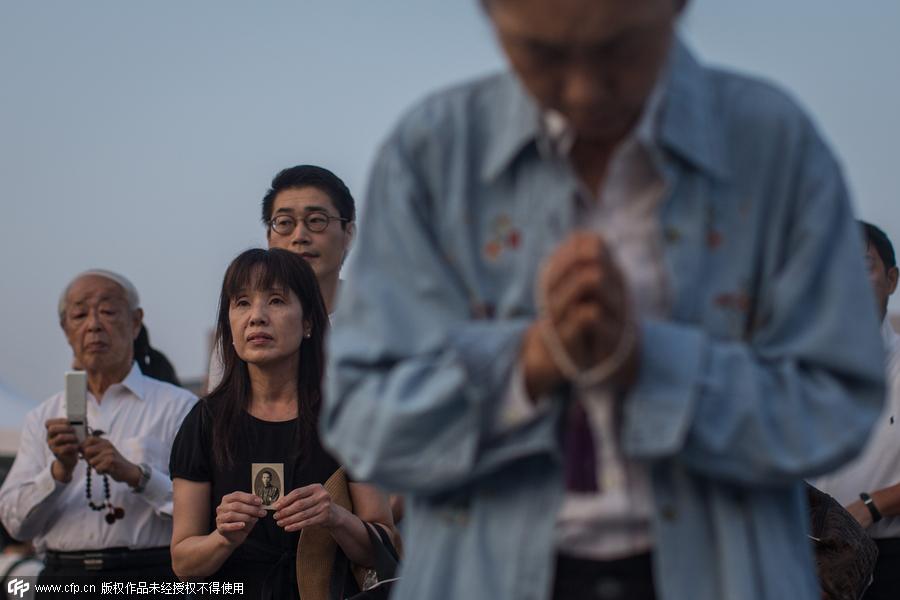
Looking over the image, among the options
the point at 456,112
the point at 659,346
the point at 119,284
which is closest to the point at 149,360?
the point at 119,284

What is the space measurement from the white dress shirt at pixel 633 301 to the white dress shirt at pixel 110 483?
3.88 meters

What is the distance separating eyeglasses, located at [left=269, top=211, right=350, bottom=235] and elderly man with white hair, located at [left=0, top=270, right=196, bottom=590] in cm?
91

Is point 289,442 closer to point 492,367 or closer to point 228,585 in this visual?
point 228,585

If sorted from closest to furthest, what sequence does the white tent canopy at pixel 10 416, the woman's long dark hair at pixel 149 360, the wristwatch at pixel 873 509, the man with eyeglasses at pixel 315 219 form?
the wristwatch at pixel 873 509 → the man with eyeglasses at pixel 315 219 → the woman's long dark hair at pixel 149 360 → the white tent canopy at pixel 10 416

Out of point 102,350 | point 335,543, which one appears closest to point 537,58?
point 335,543

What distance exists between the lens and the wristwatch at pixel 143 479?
5.38 metres

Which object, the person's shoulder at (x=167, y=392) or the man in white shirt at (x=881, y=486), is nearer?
the man in white shirt at (x=881, y=486)

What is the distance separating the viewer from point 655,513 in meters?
1.69

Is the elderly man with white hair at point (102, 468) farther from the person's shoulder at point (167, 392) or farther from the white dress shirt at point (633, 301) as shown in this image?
the white dress shirt at point (633, 301)

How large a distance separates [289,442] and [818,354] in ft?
9.12

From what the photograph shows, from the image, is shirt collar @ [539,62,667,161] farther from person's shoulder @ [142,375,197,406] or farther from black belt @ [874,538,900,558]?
person's shoulder @ [142,375,197,406]

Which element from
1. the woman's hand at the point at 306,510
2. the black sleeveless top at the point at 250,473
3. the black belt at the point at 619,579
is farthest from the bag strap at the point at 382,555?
the black belt at the point at 619,579

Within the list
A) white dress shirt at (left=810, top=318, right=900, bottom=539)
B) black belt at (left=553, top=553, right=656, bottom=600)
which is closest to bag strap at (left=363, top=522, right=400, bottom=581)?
white dress shirt at (left=810, top=318, right=900, bottom=539)

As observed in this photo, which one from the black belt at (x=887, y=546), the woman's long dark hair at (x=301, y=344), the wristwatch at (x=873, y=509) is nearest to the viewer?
the woman's long dark hair at (x=301, y=344)
